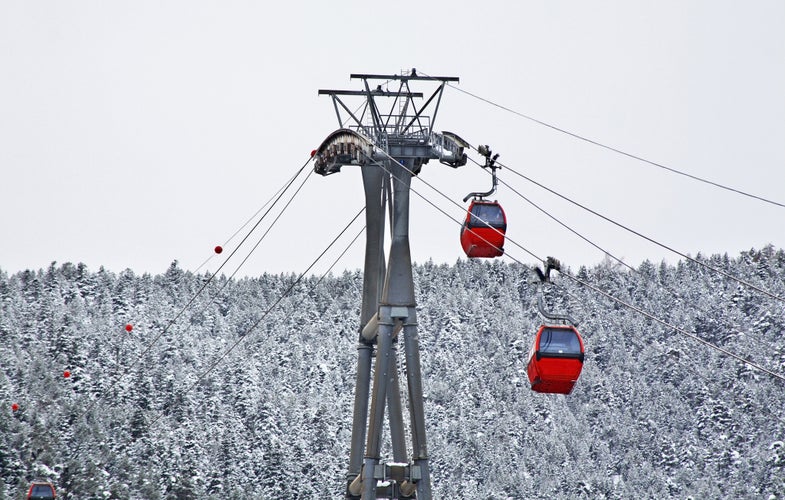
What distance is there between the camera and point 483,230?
34500 mm

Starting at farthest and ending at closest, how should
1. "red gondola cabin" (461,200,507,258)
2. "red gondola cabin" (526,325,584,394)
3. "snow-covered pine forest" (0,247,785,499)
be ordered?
"snow-covered pine forest" (0,247,785,499) → "red gondola cabin" (461,200,507,258) → "red gondola cabin" (526,325,584,394)

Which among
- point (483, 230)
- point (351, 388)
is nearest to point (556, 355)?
point (483, 230)

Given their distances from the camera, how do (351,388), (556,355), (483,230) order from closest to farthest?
(556,355), (483,230), (351,388)

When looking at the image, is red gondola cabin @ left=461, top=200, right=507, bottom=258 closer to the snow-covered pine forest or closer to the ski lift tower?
the ski lift tower

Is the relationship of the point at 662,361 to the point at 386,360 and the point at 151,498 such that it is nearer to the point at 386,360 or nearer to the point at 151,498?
the point at 151,498

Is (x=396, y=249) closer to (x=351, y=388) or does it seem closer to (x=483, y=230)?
(x=483, y=230)

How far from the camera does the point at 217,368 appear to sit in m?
137

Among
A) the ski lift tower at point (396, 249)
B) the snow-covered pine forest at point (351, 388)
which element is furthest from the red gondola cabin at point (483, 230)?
the snow-covered pine forest at point (351, 388)

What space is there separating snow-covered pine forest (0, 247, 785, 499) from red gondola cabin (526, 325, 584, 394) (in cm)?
5564

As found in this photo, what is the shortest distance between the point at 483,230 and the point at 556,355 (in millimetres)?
5639

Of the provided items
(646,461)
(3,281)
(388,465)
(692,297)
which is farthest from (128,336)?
(388,465)

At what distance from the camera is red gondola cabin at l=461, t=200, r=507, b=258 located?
3422 cm

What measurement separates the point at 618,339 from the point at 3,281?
7150cm

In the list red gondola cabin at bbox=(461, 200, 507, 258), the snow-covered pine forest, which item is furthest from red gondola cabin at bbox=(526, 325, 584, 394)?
the snow-covered pine forest
